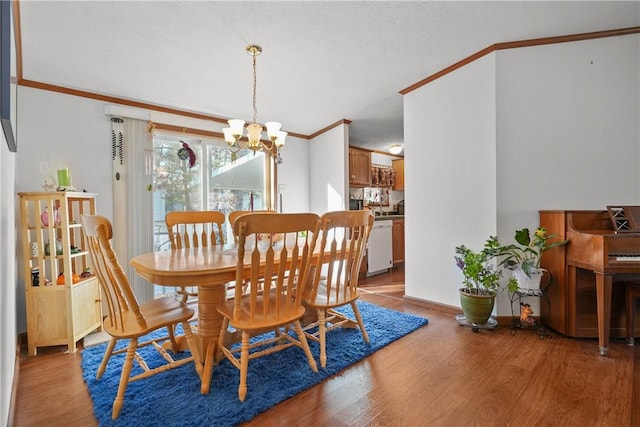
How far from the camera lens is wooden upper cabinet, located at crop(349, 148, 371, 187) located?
488cm

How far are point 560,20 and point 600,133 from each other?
3.16 ft

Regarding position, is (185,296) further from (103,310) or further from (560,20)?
(560,20)

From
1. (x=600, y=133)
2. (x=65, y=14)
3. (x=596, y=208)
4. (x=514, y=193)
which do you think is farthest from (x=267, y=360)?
(x=600, y=133)

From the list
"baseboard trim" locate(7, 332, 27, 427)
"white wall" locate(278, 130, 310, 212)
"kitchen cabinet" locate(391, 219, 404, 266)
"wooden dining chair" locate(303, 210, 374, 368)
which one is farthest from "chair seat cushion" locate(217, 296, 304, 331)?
"kitchen cabinet" locate(391, 219, 404, 266)

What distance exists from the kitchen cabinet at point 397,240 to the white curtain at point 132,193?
364 cm

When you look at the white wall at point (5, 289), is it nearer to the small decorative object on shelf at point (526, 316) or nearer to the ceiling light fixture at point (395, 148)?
the small decorative object on shelf at point (526, 316)

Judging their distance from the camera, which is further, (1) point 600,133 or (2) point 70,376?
(1) point 600,133

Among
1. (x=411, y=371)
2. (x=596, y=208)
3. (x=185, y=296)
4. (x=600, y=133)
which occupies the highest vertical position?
(x=600, y=133)

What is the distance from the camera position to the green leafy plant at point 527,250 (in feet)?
7.75

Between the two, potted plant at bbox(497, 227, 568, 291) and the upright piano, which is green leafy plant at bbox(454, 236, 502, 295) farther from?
the upright piano

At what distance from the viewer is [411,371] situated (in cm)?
193

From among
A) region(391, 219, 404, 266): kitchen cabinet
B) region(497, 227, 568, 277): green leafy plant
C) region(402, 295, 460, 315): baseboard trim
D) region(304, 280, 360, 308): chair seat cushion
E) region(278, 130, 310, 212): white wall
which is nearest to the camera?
region(304, 280, 360, 308): chair seat cushion

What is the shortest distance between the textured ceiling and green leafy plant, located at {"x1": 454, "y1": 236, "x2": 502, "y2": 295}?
1.74 metres

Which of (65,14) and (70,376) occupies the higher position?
(65,14)
